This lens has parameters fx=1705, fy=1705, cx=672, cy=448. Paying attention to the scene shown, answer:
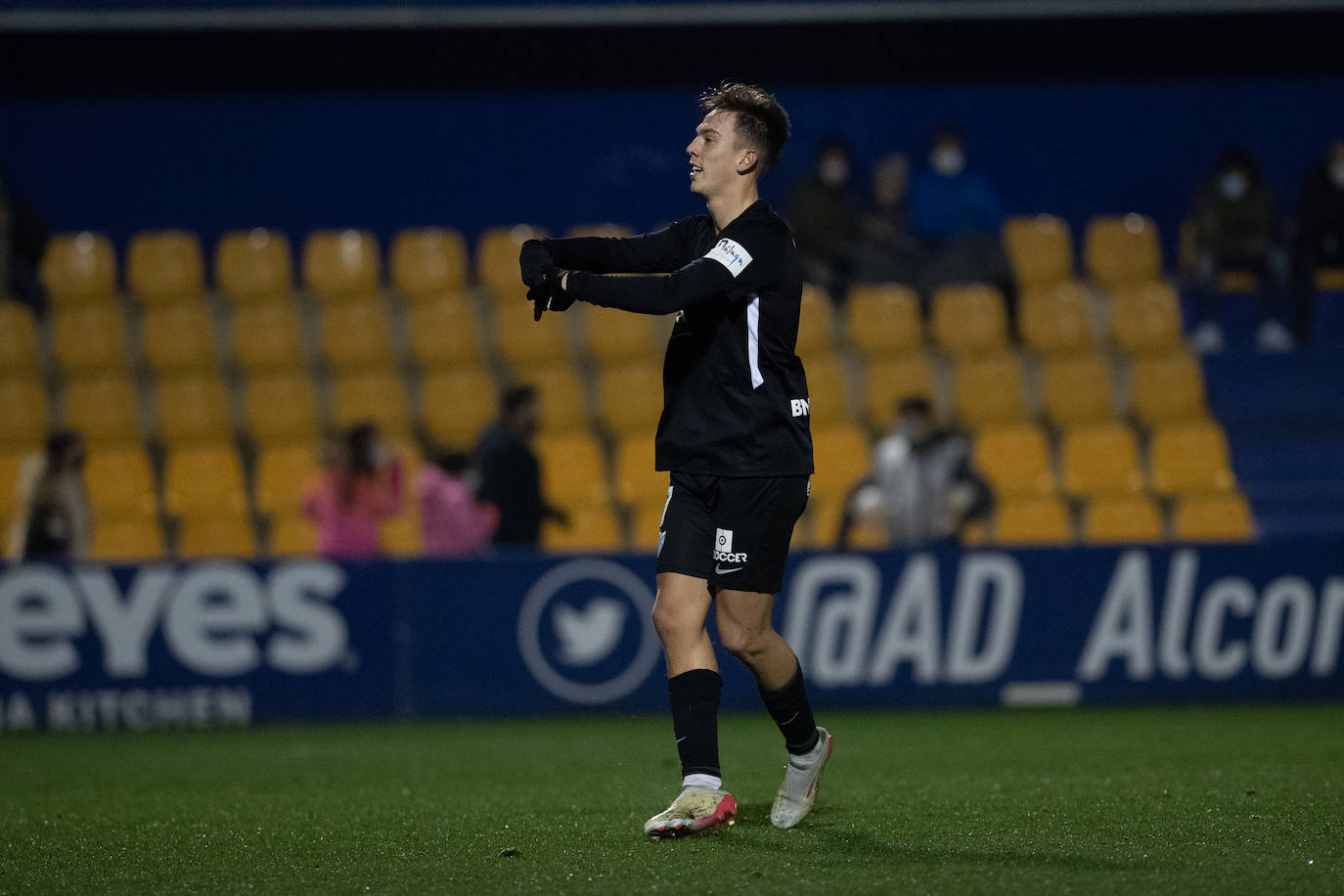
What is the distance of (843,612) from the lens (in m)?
9.71

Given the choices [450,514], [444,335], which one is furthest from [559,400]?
[450,514]

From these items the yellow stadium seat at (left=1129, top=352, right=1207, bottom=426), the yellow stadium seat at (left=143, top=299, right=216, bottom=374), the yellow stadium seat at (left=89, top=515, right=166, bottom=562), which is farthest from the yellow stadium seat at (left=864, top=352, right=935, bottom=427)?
the yellow stadium seat at (left=89, top=515, right=166, bottom=562)

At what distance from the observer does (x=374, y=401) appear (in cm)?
1223

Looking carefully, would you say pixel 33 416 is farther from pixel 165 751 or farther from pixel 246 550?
pixel 165 751

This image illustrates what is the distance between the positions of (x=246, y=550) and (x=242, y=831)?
5834 millimetres

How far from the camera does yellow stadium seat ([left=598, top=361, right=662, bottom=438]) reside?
12.3 metres

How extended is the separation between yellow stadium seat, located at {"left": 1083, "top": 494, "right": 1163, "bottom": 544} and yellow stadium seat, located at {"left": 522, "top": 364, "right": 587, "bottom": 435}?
12.0 ft

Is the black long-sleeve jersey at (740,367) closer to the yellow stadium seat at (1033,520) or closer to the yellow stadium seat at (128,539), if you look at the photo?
the yellow stadium seat at (1033,520)

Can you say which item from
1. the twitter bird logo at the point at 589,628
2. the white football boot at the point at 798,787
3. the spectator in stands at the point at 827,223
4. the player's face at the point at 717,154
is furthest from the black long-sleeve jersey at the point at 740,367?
the spectator in stands at the point at 827,223

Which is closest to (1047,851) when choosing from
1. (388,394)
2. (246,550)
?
(246,550)

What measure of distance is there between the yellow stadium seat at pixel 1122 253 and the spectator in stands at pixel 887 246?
63.1 inches

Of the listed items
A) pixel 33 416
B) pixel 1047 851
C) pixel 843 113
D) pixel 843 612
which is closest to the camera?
pixel 1047 851

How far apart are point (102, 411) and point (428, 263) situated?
2839mm

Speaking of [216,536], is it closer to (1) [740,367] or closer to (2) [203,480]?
(2) [203,480]
